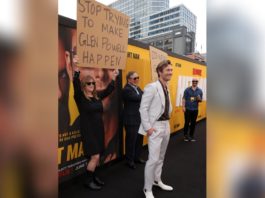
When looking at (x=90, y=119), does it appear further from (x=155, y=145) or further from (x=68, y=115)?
(x=155, y=145)

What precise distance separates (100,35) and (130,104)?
56.6 inches

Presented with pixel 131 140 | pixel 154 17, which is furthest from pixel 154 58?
pixel 154 17

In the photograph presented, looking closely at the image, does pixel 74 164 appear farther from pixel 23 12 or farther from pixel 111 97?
pixel 23 12

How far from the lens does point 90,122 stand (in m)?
3.56

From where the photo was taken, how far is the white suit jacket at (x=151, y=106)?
3.21 m

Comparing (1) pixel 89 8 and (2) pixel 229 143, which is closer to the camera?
(2) pixel 229 143

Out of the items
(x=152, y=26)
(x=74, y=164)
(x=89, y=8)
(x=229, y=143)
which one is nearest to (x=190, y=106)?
(x=74, y=164)

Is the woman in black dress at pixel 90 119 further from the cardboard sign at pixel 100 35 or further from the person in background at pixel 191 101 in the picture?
the person in background at pixel 191 101

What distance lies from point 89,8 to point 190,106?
464cm

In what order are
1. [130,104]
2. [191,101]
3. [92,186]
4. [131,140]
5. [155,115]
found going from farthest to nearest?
1. [191,101]
2. [131,140]
3. [130,104]
4. [92,186]
5. [155,115]

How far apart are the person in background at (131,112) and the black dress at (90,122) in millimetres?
1008

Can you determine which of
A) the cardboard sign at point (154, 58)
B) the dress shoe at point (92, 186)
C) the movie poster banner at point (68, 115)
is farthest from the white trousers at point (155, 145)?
the cardboard sign at point (154, 58)

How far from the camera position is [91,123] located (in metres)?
3.57

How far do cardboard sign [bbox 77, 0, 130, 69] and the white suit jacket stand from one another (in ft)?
2.68
